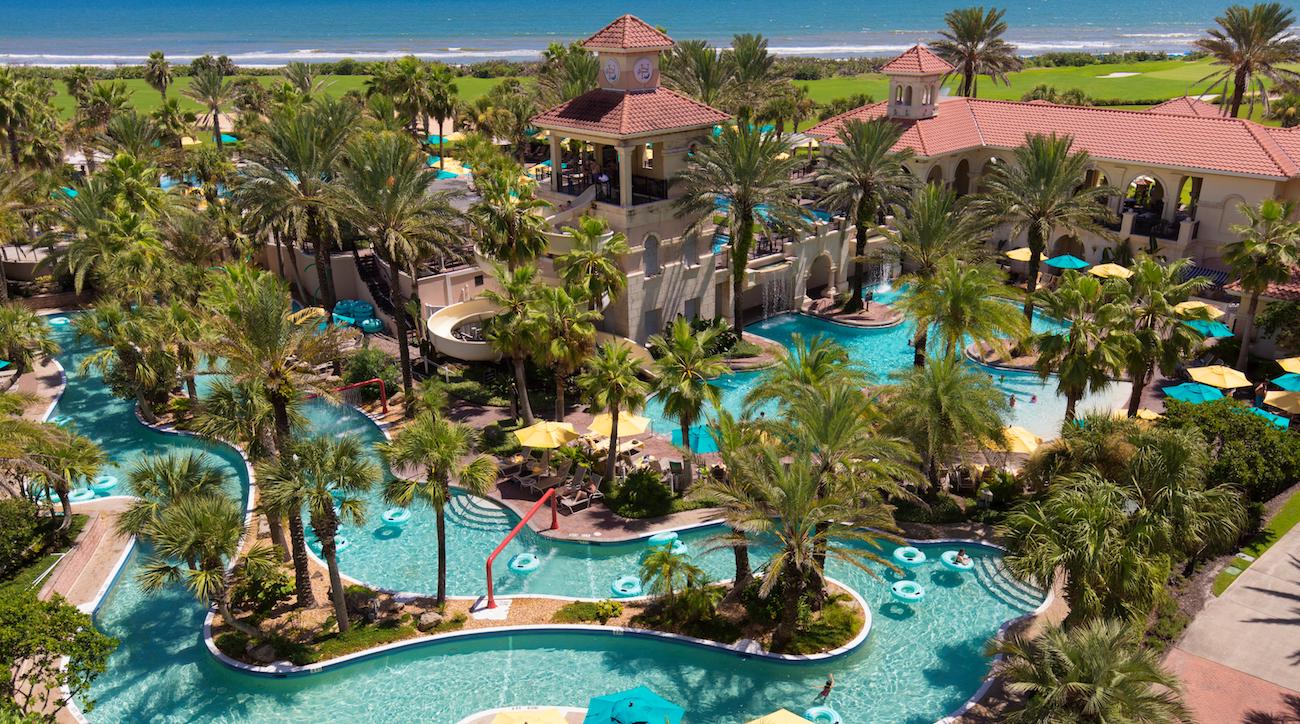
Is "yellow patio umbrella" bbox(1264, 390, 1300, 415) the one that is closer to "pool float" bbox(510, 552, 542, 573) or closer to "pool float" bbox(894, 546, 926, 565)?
"pool float" bbox(894, 546, 926, 565)

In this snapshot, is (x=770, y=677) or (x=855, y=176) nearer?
(x=770, y=677)

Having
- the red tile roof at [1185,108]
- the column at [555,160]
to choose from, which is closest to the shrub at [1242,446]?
the column at [555,160]

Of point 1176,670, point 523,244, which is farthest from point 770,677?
point 523,244

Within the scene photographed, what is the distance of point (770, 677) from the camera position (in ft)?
74.6

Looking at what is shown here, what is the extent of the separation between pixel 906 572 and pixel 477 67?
130198 mm

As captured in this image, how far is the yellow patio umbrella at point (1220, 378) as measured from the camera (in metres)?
34.0

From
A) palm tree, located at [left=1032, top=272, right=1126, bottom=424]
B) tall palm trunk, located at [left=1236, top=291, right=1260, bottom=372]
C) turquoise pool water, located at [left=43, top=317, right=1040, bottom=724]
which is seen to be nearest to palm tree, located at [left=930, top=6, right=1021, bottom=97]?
tall palm trunk, located at [left=1236, top=291, right=1260, bottom=372]

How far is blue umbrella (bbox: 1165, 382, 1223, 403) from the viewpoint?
32938 millimetres

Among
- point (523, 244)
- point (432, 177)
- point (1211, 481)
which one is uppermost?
point (432, 177)

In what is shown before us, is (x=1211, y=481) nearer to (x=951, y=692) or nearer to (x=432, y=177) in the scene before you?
(x=951, y=692)

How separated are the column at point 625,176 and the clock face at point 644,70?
3.73 meters

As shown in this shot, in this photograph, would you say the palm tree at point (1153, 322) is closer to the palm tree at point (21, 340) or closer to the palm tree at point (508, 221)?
the palm tree at point (508, 221)

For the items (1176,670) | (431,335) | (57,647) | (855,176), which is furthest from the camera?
(855,176)

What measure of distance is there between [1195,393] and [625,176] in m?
23.0
